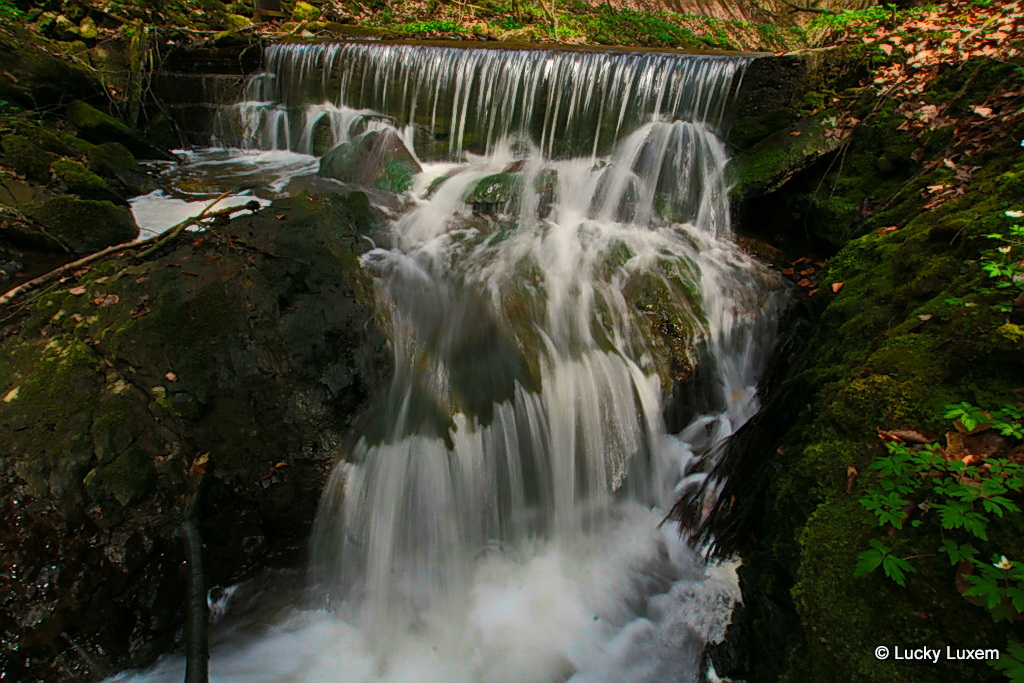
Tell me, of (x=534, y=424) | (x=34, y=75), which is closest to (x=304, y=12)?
(x=34, y=75)

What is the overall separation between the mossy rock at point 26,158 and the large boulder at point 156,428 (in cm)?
310

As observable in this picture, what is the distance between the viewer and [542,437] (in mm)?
3934

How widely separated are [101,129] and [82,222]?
12.5 feet

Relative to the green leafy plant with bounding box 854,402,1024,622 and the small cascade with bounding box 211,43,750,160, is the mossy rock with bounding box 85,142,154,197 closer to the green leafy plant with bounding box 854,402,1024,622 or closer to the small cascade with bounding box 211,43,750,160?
the small cascade with bounding box 211,43,750,160

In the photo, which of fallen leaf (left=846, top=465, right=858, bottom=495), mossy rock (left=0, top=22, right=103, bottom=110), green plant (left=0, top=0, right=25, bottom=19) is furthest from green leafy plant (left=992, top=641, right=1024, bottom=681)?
green plant (left=0, top=0, right=25, bottom=19)

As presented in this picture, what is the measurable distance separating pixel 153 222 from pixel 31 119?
10.9ft

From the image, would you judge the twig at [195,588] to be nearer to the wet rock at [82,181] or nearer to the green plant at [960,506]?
the green plant at [960,506]

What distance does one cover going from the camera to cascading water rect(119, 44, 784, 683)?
3.19 meters

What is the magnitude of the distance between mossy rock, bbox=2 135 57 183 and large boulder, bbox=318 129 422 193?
3.15 meters

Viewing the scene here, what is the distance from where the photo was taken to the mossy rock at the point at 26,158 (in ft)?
17.5

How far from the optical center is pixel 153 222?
222 inches

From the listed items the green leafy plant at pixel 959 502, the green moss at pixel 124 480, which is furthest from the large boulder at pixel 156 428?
the green leafy plant at pixel 959 502

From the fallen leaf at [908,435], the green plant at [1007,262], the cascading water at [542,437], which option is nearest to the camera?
Result: the fallen leaf at [908,435]

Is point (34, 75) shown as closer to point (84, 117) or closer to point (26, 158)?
point (84, 117)
